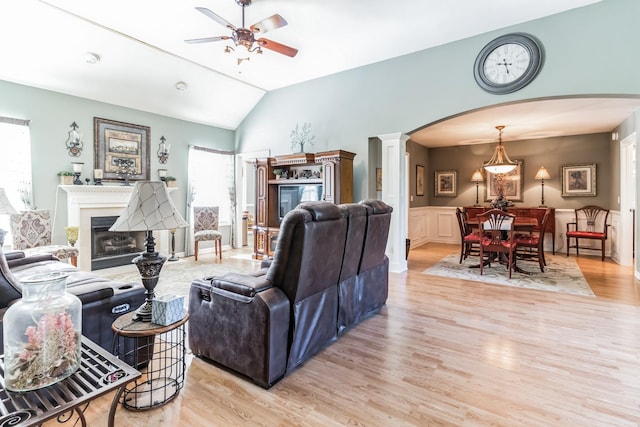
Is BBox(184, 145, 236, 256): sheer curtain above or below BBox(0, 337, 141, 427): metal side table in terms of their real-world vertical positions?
above

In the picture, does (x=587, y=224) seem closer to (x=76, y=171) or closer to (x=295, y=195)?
(x=295, y=195)

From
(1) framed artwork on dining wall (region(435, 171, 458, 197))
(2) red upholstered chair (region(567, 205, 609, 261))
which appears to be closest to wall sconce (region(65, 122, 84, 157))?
(1) framed artwork on dining wall (region(435, 171, 458, 197))

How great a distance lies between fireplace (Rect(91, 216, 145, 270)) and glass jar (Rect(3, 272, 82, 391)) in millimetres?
4811

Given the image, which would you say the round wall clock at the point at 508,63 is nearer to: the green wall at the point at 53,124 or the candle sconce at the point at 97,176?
the green wall at the point at 53,124

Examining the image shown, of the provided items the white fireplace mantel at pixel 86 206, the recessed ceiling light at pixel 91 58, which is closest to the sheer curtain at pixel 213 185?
the white fireplace mantel at pixel 86 206

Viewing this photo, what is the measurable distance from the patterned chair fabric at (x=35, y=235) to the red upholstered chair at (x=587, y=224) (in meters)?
8.95

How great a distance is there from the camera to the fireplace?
541 centimetres

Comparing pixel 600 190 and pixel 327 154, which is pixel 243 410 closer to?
pixel 327 154

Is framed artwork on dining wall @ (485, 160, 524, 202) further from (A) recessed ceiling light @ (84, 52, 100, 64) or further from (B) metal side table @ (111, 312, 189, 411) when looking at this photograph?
(A) recessed ceiling light @ (84, 52, 100, 64)

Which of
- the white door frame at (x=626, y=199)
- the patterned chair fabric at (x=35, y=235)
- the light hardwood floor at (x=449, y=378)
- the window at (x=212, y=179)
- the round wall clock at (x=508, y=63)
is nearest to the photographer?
the light hardwood floor at (x=449, y=378)

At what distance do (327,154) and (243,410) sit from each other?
164 inches

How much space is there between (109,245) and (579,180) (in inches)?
378

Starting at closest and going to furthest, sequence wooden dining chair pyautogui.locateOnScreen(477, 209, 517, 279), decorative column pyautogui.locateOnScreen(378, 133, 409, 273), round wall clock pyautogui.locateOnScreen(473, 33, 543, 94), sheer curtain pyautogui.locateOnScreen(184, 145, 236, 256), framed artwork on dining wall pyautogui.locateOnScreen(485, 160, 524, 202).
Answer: round wall clock pyautogui.locateOnScreen(473, 33, 543, 94), wooden dining chair pyautogui.locateOnScreen(477, 209, 517, 279), decorative column pyautogui.locateOnScreen(378, 133, 409, 273), sheer curtain pyautogui.locateOnScreen(184, 145, 236, 256), framed artwork on dining wall pyautogui.locateOnScreen(485, 160, 524, 202)

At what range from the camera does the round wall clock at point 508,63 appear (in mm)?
4102
